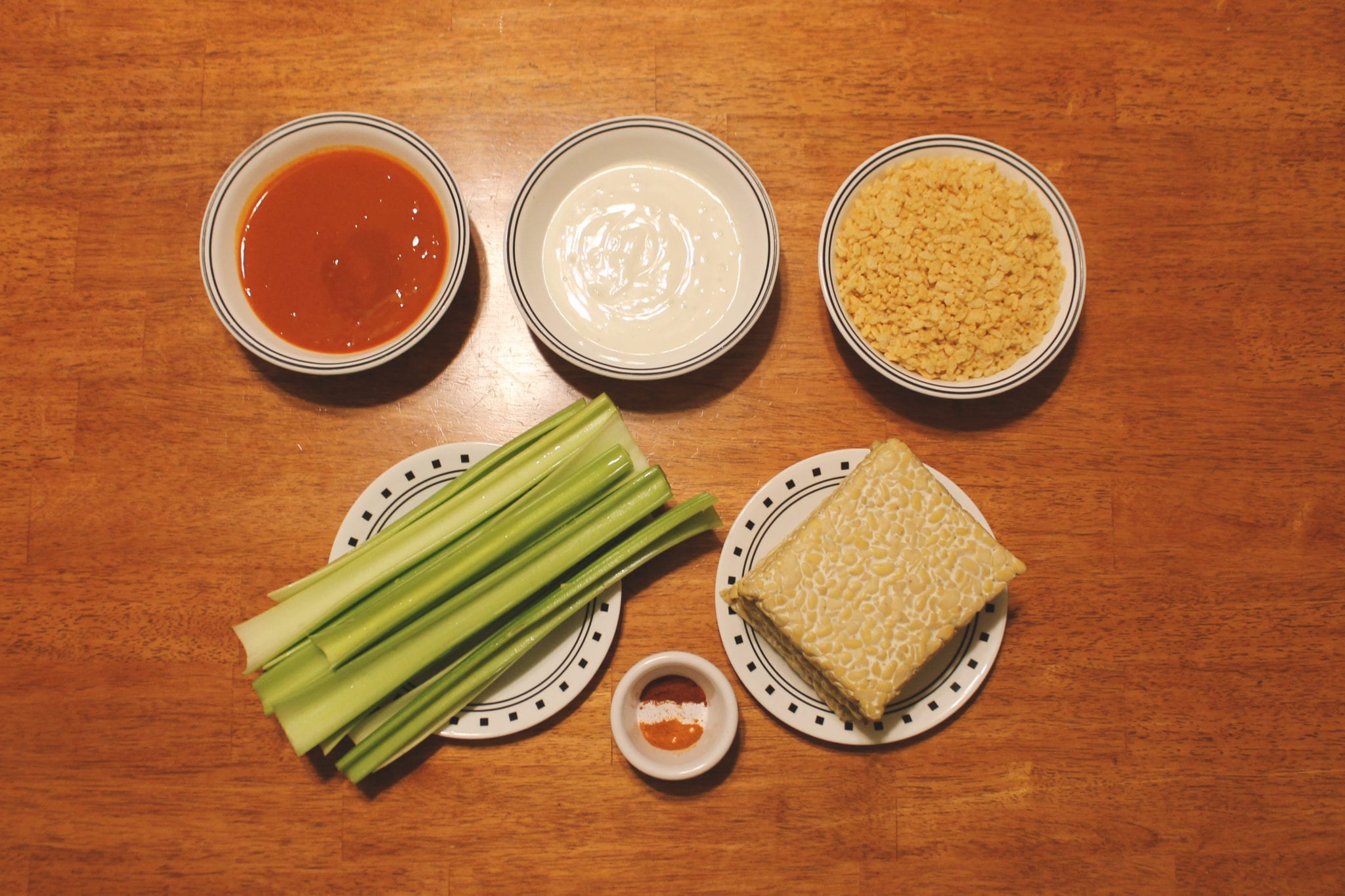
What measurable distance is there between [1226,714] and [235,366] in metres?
2.35

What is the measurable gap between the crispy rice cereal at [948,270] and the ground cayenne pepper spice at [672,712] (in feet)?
2.70

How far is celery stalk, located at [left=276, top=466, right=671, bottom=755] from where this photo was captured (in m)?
1.69

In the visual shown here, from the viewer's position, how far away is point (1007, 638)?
188 centimetres

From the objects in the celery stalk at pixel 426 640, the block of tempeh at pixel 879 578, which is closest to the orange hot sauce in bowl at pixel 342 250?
the celery stalk at pixel 426 640

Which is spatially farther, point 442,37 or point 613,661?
point 442,37

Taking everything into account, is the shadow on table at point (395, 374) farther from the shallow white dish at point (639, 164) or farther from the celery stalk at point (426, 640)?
the celery stalk at point (426, 640)

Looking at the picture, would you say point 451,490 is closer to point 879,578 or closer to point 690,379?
point 690,379

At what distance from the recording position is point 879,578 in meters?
1.67

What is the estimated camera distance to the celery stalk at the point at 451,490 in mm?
1732

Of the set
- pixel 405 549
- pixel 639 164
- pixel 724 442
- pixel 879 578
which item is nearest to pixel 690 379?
pixel 724 442

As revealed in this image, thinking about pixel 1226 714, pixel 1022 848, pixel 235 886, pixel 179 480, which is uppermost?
pixel 179 480

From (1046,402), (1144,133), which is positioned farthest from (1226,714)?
(1144,133)

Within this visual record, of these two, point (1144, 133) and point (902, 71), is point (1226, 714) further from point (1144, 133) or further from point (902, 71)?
point (902, 71)

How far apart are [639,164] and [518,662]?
1122 millimetres
